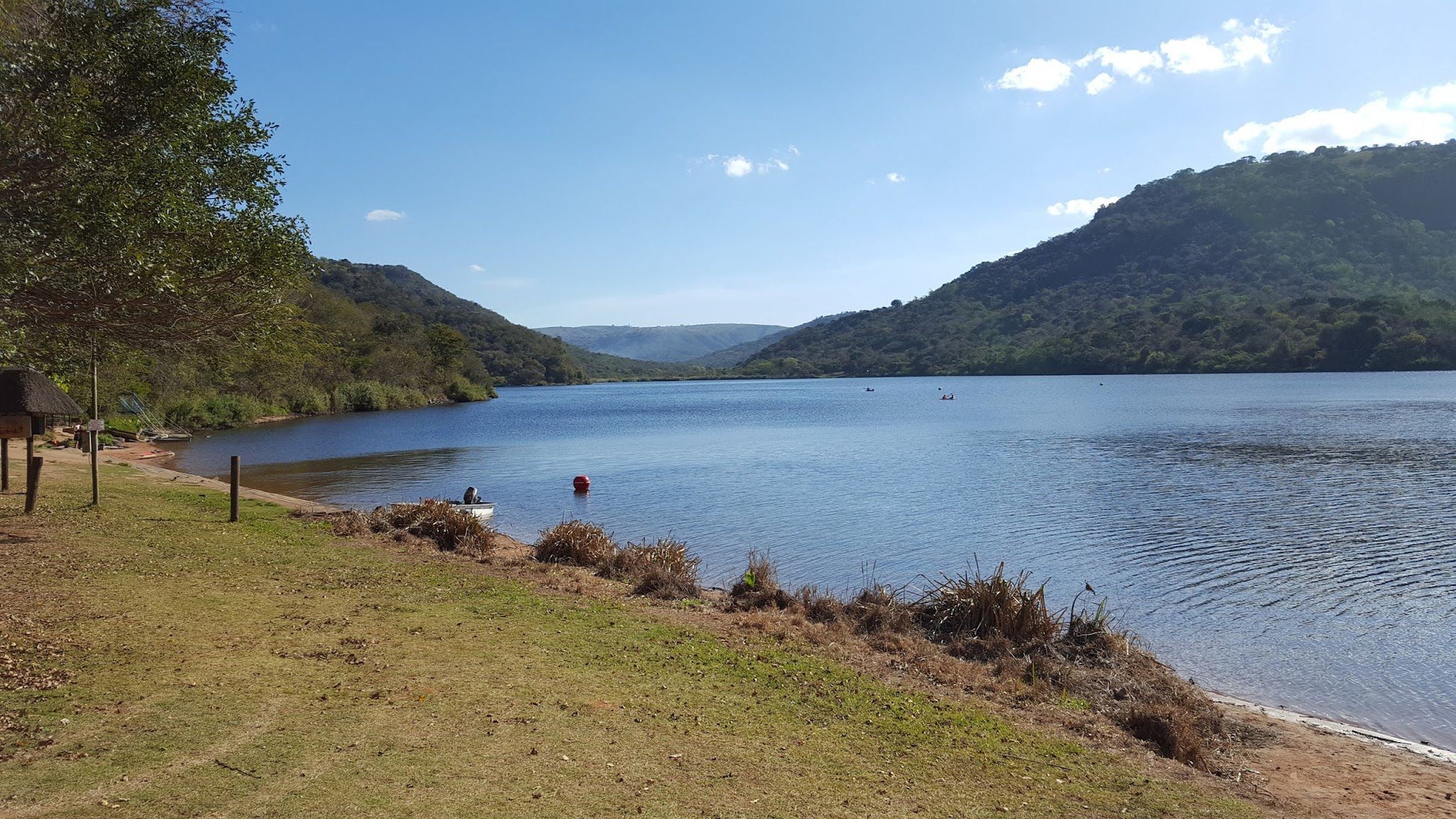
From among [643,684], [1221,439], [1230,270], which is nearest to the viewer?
[643,684]

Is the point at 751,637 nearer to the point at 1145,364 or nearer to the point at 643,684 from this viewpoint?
the point at 643,684

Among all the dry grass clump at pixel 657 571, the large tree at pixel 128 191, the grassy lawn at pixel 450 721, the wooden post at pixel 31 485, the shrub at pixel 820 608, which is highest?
the large tree at pixel 128 191

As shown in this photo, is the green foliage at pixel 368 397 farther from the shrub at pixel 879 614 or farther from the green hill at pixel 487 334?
the shrub at pixel 879 614

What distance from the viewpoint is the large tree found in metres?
8.68

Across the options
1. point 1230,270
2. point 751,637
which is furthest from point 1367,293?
point 751,637

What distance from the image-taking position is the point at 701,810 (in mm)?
5496

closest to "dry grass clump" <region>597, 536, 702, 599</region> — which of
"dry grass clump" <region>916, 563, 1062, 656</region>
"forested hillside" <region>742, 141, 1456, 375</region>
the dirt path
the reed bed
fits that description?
the reed bed

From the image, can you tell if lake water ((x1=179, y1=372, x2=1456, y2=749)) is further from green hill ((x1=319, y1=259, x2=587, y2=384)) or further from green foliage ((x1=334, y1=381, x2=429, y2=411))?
green hill ((x1=319, y1=259, x2=587, y2=384))

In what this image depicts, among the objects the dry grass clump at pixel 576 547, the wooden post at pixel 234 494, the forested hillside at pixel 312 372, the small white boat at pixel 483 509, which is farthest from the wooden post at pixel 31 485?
the dry grass clump at pixel 576 547

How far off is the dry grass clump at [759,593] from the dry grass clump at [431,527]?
15.8 feet

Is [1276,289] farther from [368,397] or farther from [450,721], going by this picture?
[450,721]

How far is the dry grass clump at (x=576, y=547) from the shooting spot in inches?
589

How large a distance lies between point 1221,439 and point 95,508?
151 feet

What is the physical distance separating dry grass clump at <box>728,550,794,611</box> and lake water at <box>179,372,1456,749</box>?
305cm
